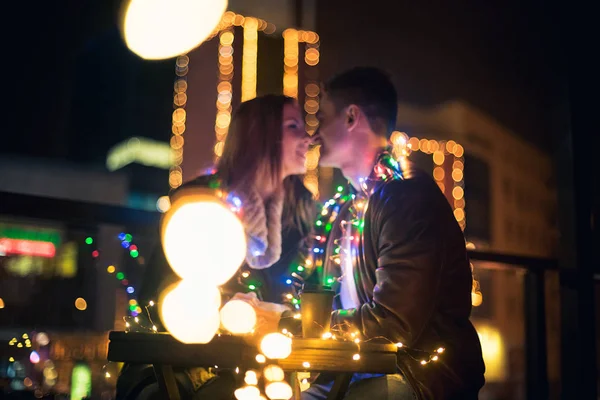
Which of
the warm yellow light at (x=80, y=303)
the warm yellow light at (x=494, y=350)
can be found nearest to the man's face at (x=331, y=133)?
the warm yellow light at (x=80, y=303)

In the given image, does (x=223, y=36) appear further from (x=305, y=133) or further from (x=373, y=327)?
(x=373, y=327)

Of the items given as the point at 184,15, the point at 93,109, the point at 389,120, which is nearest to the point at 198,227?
the point at 389,120

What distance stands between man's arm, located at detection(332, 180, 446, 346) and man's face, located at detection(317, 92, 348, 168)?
18.8 inches

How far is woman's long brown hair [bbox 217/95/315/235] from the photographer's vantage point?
2.45 meters

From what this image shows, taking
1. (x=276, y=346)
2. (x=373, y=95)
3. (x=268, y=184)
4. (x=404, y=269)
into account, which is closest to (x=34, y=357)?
(x=268, y=184)

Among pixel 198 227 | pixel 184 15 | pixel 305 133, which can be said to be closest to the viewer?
pixel 198 227

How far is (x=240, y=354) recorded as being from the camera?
1.36 metres

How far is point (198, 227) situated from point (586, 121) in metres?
1.85

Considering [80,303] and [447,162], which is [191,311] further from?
[447,162]

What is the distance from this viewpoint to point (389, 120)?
226 centimetres

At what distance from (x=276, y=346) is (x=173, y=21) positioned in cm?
342

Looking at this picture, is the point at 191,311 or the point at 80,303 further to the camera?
the point at 80,303

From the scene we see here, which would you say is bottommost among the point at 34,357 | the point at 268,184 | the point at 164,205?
the point at 34,357

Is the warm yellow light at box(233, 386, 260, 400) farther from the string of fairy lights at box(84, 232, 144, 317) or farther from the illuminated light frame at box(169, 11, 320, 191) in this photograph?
the illuminated light frame at box(169, 11, 320, 191)
